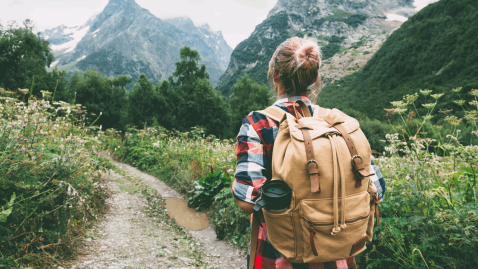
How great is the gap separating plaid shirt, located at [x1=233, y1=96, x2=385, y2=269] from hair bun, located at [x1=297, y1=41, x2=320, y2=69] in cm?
36

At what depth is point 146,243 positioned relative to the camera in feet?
10.5

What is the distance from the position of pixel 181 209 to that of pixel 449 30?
6795 cm

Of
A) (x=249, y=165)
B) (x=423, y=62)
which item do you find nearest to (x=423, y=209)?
(x=249, y=165)

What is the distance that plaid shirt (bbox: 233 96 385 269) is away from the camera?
3.41 ft

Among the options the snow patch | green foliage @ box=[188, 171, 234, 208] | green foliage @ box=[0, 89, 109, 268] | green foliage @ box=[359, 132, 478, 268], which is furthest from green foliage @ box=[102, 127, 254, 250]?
the snow patch

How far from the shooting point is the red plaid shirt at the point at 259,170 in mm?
1039

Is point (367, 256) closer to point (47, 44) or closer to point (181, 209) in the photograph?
point (181, 209)

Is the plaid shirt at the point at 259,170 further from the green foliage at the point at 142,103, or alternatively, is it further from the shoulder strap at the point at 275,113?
the green foliage at the point at 142,103

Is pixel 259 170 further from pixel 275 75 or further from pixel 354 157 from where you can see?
pixel 275 75

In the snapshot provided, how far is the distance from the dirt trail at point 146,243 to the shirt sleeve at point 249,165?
238 cm

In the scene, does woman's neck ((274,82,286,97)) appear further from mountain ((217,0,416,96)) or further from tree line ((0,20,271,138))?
mountain ((217,0,416,96))

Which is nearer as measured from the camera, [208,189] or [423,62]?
[208,189]

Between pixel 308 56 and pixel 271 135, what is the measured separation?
48 cm

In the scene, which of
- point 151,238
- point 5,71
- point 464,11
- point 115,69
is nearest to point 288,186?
point 151,238
